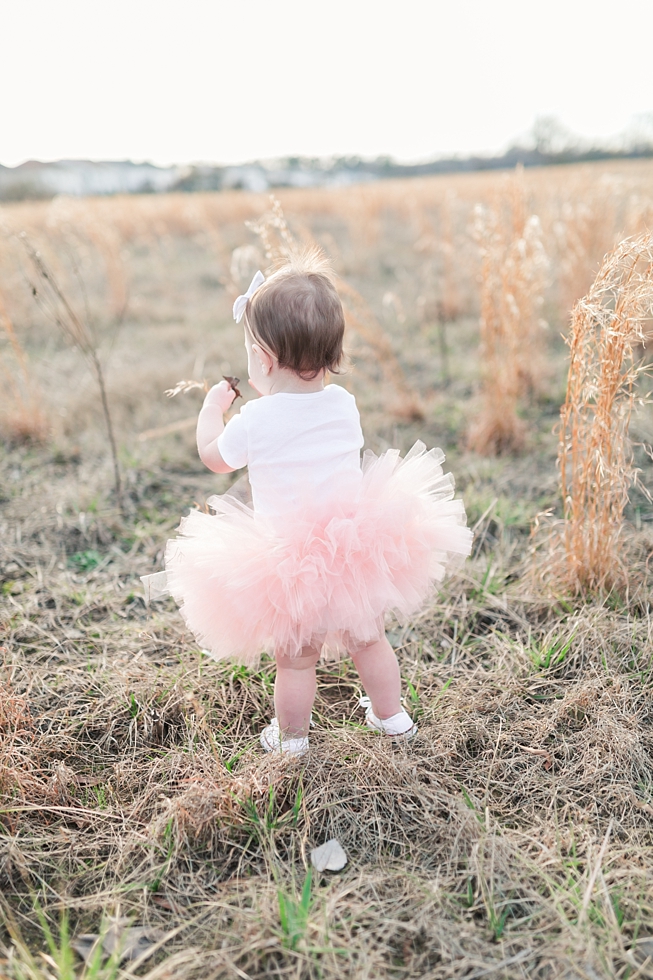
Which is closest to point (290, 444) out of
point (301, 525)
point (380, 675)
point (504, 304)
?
point (301, 525)

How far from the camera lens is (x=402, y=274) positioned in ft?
24.7

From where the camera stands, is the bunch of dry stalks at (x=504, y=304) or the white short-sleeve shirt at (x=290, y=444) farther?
the bunch of dry stalks at (x=504, y=304)

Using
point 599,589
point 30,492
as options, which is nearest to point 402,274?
point 30,492

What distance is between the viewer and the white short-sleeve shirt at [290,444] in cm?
159

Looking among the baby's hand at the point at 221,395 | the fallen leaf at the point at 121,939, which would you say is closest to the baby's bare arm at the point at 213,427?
the baby's hand at the point at 221,395

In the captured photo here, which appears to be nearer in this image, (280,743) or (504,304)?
(280,743)

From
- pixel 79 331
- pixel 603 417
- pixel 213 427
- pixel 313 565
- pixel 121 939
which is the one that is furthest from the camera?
pixel 79 331

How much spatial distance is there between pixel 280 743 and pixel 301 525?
592mm

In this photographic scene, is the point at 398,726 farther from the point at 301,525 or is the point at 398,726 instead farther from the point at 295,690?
the point at 301,525

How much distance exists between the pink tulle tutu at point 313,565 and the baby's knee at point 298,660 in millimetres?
→ 51

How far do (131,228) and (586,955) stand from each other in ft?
38.5

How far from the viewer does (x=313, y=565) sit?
152 cm

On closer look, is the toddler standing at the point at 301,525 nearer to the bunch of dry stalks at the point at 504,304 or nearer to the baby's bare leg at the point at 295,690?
the baby's bare leg at the point at 295,690

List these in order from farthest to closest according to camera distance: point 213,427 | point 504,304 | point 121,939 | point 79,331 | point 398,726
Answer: point 79,331 → point 504,304 → point 398,726 → point 213,427 → point 121,939
